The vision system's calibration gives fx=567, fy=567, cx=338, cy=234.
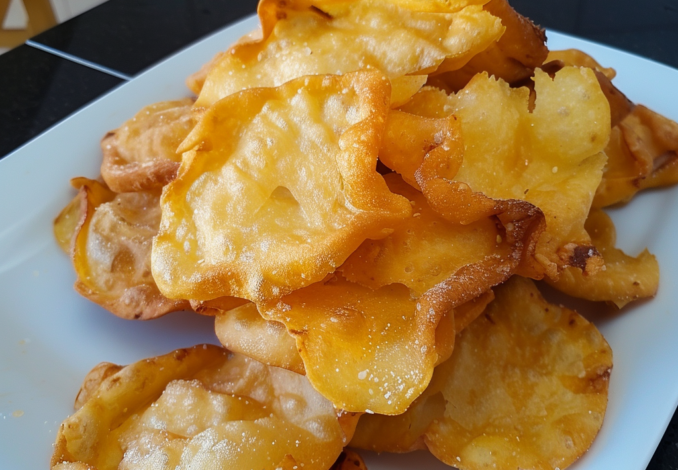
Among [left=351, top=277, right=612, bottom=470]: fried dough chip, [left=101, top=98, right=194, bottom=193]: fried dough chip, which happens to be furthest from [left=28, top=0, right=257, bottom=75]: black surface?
[left=351, top=277, right=612, bottom=470]: fried dough chip

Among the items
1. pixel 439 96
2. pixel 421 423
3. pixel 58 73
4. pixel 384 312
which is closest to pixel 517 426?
pixel 421 423

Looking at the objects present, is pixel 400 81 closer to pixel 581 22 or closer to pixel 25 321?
pixel 25 321

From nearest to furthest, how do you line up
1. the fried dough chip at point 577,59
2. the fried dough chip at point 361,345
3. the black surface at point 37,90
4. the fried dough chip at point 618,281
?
the fried dough chip at point 361,345 < the fried dough chip at point 618,281 < the fried dough chip at point 577,59 < the black surface at point 37,90

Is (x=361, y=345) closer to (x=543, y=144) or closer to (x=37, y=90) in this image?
(x=543, y=144)

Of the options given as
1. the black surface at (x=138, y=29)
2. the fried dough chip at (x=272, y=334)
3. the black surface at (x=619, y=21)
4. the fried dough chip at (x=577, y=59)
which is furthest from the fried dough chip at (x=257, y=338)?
the black surface at (x=619, y=21)

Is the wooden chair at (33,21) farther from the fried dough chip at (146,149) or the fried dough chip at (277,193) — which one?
the fried dough chip at (277,193)

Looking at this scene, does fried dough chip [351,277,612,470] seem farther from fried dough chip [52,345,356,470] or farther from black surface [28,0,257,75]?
black surface [28,0,257,75]
